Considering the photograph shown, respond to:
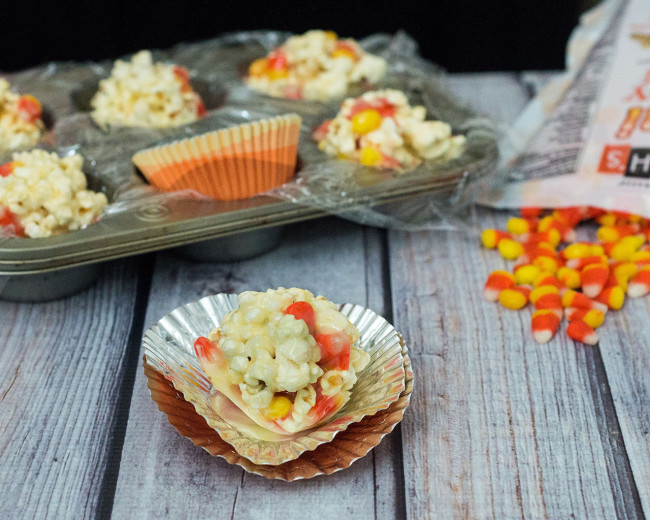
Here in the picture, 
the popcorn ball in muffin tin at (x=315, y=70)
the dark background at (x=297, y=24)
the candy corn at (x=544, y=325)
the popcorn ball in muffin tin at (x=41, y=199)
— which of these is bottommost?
the dark background at (x=297, y=24)

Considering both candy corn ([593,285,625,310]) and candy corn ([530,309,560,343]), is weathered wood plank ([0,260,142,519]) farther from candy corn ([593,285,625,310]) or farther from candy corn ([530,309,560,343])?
candy corn ([593,285,625,310])

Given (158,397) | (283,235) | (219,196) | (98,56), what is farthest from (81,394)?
(98,56)

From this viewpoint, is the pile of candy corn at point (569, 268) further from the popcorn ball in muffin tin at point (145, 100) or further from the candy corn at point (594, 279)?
the popcorn ball in muffin tin at point (145, 100)

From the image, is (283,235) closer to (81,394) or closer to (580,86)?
(81,394)

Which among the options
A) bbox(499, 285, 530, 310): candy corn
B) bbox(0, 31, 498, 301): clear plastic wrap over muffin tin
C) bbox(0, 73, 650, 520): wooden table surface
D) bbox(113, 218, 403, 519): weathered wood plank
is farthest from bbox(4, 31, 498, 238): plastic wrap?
bbox(113, 218, 403, 519): weathered wood plank

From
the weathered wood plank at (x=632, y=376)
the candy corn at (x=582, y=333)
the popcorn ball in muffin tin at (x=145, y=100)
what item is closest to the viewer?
the weathered wood plank at (x=632, y=376)

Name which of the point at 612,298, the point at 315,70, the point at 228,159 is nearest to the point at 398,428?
the point at 612,298

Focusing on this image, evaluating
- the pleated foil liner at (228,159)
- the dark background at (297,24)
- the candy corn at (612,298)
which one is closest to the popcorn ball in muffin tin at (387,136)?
the pleated foil liner at (228,159)

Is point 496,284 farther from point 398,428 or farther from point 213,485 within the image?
point 213,485
